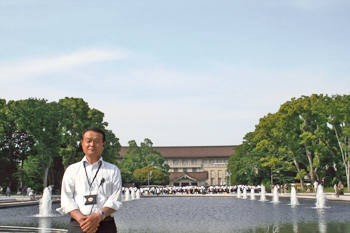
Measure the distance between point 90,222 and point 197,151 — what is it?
405ft

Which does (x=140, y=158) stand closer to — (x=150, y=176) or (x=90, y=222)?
(x=150, y=176)

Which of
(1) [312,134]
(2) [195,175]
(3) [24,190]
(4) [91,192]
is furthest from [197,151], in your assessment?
(4) [91,192]

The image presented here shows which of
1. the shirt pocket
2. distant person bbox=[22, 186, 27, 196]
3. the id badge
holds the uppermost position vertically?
the shirt pocket

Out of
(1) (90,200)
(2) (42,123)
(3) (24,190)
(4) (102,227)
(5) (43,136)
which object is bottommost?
(3) (24,190)

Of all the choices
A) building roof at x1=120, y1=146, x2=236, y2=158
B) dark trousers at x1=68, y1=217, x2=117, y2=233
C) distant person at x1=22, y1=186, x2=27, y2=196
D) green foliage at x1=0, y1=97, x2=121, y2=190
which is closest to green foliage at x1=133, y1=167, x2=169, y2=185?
green foliage at x1=0, y1=97, x2=121, y2=190

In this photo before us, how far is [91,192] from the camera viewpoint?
14.3 feet

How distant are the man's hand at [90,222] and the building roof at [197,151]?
396ft

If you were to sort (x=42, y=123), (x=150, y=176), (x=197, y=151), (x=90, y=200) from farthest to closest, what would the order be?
(x=197, y=151), (x=150, y=176), (x=42, y=123), (x=90, y=200)

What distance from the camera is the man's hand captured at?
4.16m

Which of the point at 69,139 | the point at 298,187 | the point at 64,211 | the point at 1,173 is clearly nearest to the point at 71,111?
the point at 69,139

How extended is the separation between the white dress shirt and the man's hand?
5.5 inches

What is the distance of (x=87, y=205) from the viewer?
4316 millimetres

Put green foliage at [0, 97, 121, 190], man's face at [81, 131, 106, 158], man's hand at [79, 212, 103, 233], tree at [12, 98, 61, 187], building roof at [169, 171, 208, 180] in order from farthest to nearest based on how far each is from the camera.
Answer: building roof at [169, 171, 208, 180] < green foliage at [0, 97, 121, 190] < tree at [12, 98, 61, 187] < man's face at [81, 131, 106, 158] < man's hand at [79, 212, 103, 233]

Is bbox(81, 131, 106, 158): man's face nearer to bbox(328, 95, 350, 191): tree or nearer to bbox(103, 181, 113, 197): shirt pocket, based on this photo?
bbox(103, 181, 113, 197): shirt pocket
